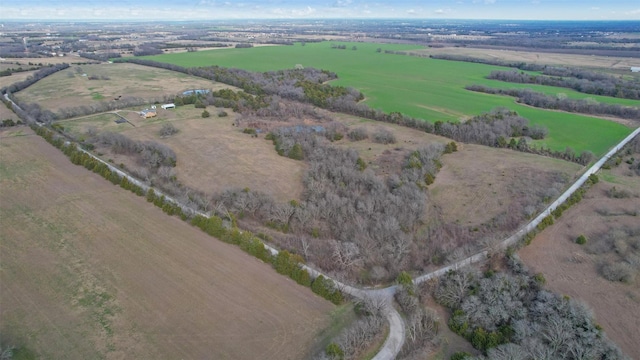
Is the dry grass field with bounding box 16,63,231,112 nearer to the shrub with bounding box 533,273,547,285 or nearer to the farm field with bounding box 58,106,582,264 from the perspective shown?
the farm field with bounding box 58,106,582,264

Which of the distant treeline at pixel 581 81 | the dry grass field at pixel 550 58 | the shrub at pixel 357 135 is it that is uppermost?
the dry grass field at pixel 550 58

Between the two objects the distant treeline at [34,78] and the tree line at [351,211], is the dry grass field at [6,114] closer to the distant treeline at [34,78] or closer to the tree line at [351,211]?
the distant treeline at [34,78]

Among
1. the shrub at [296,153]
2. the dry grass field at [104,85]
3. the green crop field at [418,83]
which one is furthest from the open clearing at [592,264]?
the dry grass field at [104,85]

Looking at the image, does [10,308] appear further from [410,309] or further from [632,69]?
[632,69]

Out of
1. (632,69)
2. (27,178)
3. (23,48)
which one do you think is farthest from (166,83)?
(632,69)

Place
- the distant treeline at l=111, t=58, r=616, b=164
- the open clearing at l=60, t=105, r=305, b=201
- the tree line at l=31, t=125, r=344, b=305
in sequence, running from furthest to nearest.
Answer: the distant treeline at l=111, t=58, r=616, b=164 → the open clearing at l=60, t=105, r=305, b=201 → the tree line at l=31, t=125, r=344, b=305

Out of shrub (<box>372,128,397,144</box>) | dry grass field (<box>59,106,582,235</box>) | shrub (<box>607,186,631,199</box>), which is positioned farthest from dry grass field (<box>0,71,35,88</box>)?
shrub (<box>607,186,631,199</box>)
